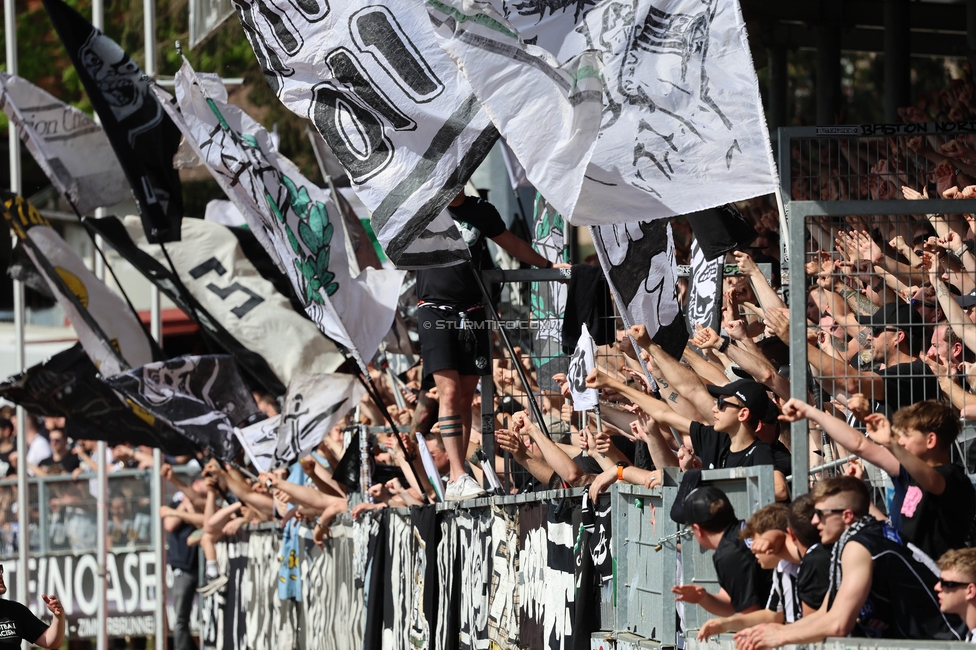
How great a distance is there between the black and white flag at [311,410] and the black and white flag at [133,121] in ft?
6.62

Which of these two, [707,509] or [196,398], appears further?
[196,398]

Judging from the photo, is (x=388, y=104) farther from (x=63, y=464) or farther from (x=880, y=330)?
(x=63, y=464)

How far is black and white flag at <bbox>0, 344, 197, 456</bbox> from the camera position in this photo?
54.9 feet

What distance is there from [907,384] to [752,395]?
0.69m

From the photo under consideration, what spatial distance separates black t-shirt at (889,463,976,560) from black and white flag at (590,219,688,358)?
2399 millimetres

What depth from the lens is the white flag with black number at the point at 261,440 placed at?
555 inches

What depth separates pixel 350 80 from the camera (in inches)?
367

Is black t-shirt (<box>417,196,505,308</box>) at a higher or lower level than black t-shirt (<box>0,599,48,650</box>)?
higher

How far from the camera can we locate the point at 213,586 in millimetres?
18344

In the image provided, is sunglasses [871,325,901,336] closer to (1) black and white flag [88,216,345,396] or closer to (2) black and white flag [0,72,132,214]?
(1) black and white flag [88,216,345,396]

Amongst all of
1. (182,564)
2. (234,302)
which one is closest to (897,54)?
(234,302)

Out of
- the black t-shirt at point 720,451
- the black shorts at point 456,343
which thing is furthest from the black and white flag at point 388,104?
the black t-shirt at point 720,451

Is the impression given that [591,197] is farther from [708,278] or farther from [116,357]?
[116,357]

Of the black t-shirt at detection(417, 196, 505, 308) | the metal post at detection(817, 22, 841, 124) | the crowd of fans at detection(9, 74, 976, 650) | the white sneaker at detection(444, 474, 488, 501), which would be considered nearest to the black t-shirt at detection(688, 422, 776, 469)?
the crowd of fans at detection(9, 74, 976, 650)
